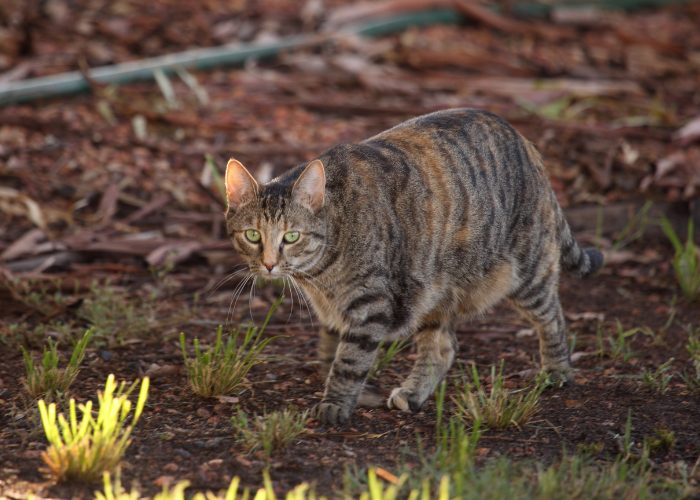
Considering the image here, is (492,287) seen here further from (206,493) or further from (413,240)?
(206,493)

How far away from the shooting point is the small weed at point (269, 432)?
4.37m

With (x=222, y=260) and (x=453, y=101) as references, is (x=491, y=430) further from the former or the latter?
(x=453, y=101)

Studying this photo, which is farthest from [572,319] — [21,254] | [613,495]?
[21,254]

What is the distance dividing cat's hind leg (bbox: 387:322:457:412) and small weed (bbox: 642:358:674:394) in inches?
39.2

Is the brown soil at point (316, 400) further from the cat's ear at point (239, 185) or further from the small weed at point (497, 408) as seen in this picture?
the cat's ear at point (239, 185)

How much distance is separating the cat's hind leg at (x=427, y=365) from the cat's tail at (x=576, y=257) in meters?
0.75

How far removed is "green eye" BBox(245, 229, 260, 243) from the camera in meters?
4.95

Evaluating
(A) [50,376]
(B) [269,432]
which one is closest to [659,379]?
(B) [269,432]

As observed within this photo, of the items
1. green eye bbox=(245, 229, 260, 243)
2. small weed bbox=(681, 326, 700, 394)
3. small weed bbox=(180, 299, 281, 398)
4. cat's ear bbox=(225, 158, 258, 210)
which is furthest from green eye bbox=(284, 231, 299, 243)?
small weed bbox=(681, 326, 700, 394)

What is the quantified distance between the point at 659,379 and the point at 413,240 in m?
1.46

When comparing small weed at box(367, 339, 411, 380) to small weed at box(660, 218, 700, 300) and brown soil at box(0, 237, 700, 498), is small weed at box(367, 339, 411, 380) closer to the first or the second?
brown soil at box(0, 237, 700, 498)

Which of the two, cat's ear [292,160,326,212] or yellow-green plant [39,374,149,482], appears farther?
cat's ear [292,160,326,212]

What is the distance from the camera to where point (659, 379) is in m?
5.39

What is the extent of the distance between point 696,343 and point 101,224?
153 inches
